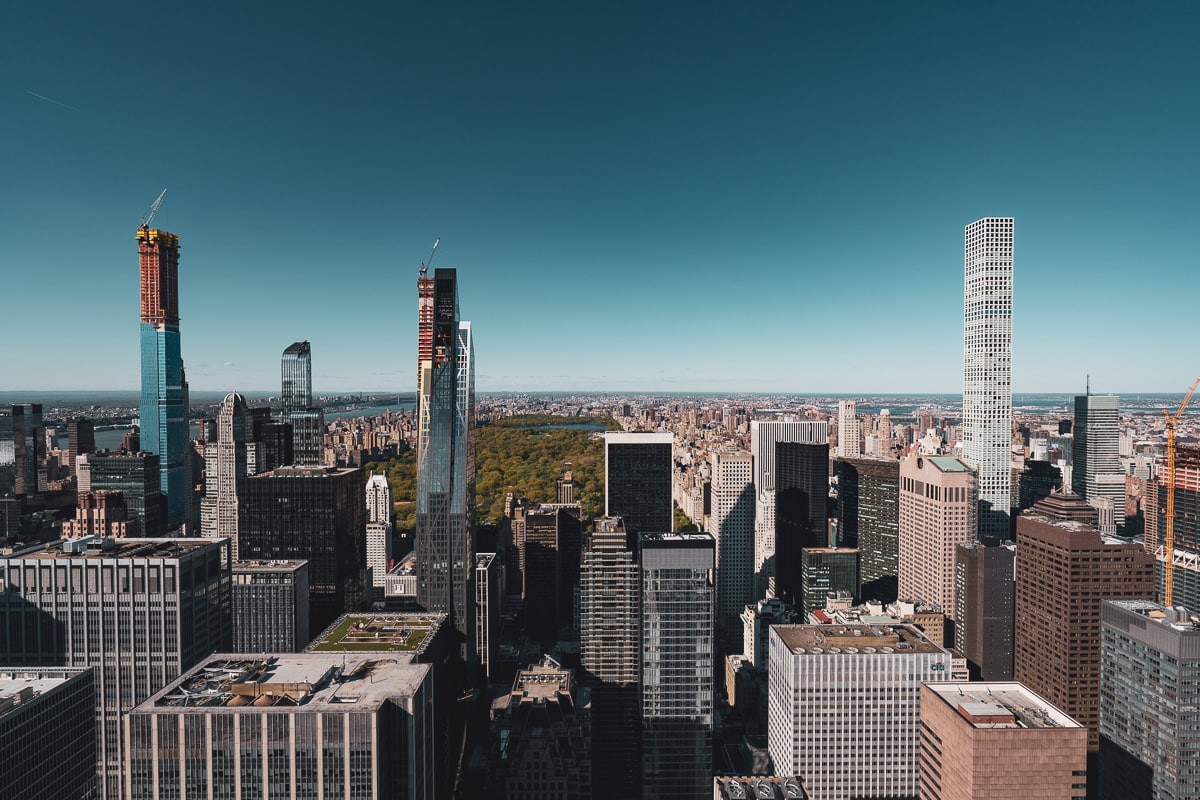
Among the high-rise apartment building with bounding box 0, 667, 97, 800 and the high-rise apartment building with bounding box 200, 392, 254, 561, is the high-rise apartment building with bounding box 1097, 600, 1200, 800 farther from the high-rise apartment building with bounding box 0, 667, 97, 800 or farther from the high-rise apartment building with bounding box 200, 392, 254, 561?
the high-rise apartment building with bounding box 200, 392, 254, 561

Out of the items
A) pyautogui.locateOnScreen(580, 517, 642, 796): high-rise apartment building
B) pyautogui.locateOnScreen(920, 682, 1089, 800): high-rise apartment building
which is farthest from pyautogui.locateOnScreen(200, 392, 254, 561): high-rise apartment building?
pyautogui.locateOnScreen(920, 682, 1089, 800): high-rise apartment building

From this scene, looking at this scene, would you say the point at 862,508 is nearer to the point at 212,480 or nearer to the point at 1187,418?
the point at 1187,418

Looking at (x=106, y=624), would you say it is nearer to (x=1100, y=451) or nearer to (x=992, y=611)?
(x=992, y=611)

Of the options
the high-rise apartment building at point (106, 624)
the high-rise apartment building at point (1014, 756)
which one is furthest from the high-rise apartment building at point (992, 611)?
the high-rise apartment building at point (106, 624)

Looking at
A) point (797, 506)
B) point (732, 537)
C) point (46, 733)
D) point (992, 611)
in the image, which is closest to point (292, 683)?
point (46, 733)

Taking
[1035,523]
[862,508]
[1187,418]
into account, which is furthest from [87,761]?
[1187,418]

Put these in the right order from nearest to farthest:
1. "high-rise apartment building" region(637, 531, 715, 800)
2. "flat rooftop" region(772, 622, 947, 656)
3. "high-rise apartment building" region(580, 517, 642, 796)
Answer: "flat rooftop" region(772, 622, 947, 656) < "high-rise apartment building" region(637, 531, 715, 800) < "high-rise apartment building" region(580, 517, 642, 796)

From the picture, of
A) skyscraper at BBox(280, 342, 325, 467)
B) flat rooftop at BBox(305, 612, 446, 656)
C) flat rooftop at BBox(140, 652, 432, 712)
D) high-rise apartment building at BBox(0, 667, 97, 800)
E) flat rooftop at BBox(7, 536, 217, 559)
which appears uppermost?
skyscraper at BBox(280, 342, 325, 467)

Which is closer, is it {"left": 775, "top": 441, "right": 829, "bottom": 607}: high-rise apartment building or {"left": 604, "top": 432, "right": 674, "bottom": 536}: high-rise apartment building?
{"left": 604, "top": 432, "right": 674, "bottom": 536}: high-rise apartment building
